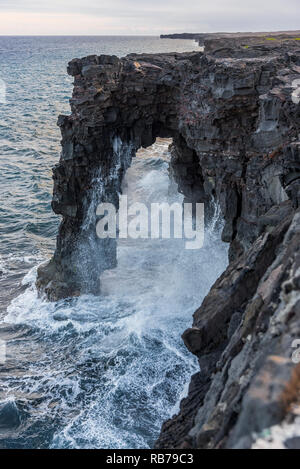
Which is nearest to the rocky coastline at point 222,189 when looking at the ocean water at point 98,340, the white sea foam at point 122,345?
the white sea foam at point 122,345

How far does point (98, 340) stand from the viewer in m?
22.4

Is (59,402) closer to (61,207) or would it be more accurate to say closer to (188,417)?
(188,417)

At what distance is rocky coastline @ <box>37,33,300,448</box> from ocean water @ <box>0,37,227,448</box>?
2479 mm

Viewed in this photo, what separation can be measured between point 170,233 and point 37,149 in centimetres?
2776

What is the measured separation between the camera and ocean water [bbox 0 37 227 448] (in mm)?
17312

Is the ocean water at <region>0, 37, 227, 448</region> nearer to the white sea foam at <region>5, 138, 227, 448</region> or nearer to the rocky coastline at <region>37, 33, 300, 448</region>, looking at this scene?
the white sea foam at <region>5, 138, 227, 448</region>

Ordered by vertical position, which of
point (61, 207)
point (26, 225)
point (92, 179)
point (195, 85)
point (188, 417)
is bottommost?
point (26, 225)

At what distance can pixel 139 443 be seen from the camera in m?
16.0

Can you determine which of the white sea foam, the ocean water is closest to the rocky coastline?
the white sea foam

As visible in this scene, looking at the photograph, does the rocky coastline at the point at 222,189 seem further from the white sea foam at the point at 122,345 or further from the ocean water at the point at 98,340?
the ocean water at the point at 98,340

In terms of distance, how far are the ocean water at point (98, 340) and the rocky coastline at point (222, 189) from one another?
248 cm

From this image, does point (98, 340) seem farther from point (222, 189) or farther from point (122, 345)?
point (222, 189)

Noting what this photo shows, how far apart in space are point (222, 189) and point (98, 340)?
33.2ft

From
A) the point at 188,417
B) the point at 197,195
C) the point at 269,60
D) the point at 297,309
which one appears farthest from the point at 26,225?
the point at 297,309
